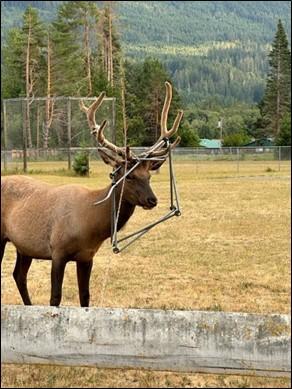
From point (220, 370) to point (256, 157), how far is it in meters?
A: 28.4

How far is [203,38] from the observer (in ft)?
32.1

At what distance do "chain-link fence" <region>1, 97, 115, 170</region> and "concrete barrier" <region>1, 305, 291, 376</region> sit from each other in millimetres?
3874

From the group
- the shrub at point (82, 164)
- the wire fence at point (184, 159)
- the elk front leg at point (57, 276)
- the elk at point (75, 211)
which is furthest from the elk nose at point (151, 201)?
the shrub at point (82, 164)

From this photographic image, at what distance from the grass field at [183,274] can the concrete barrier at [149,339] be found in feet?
2.80

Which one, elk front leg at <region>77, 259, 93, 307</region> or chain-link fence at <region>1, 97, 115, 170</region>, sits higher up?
chain-link fence at <region>1, 97, 115, 170</region>

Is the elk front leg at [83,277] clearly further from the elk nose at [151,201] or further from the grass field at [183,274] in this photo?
the grass field at [183,274]

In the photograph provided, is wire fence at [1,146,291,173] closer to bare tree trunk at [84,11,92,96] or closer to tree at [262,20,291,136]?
bare tree trunk at [84,11,92,96]

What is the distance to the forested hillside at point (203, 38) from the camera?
8.63 metres

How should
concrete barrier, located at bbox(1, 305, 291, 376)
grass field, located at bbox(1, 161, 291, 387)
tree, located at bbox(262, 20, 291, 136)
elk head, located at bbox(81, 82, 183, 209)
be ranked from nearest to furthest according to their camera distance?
1. concrete barrier, located at bbox(1, 305, 291, 376)
2. grass field, located at bbox(1, 161, 291, 387)
3. elk head, located at bbox(81, 82, 183, 209)
4. tree, located at bbox(262, 20, 291, 136)

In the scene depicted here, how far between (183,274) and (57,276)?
3.69 m

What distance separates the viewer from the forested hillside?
28.3 ft

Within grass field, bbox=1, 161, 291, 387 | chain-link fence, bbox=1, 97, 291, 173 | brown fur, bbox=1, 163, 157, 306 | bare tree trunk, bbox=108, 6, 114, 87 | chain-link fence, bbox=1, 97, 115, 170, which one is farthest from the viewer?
chain-link fence, bbox=1, 97, 291, 173

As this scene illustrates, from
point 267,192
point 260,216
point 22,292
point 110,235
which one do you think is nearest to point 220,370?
point 110,235

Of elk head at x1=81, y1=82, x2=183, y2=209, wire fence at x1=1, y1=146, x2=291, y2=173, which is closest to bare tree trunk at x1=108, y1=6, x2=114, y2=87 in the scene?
wire fence at x1=1, y1=146, x2=291, y2=173
